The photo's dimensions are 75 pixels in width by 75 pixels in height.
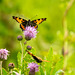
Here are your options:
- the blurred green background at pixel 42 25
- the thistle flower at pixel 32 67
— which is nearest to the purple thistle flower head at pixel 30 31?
the thistle flower at pixel 32 67

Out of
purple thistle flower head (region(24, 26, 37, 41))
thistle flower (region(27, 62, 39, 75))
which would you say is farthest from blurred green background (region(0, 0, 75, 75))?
thistle flower (region(27, 62, 39, 75))

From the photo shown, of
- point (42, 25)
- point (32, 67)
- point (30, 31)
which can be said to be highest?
point (42, 25)

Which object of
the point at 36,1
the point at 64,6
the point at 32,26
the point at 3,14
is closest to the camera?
the point at 32,26

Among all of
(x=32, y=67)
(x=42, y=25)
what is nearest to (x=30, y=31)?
(x=32, y=67)

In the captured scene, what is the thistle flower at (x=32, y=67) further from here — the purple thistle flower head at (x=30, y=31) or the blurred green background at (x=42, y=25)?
the blurred green background at (x=42, y=25)

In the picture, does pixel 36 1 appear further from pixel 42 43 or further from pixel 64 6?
pixel 64 6

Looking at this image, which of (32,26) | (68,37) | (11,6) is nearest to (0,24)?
(11,6)

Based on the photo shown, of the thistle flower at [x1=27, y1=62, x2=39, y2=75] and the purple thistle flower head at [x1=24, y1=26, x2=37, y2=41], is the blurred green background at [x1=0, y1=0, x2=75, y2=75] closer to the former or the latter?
the purple thistle flower head at [x1=24, y1=26, x2=37, y2=41]

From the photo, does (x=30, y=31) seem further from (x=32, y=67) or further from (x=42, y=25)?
(x=42, y=25)

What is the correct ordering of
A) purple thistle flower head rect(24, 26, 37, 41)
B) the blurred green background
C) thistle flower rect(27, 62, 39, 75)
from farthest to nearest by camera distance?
the blurred green background, purple thistle flower head rect(24, 26, 37, 41), thistle flower rect(27, 62, 39, 75)
